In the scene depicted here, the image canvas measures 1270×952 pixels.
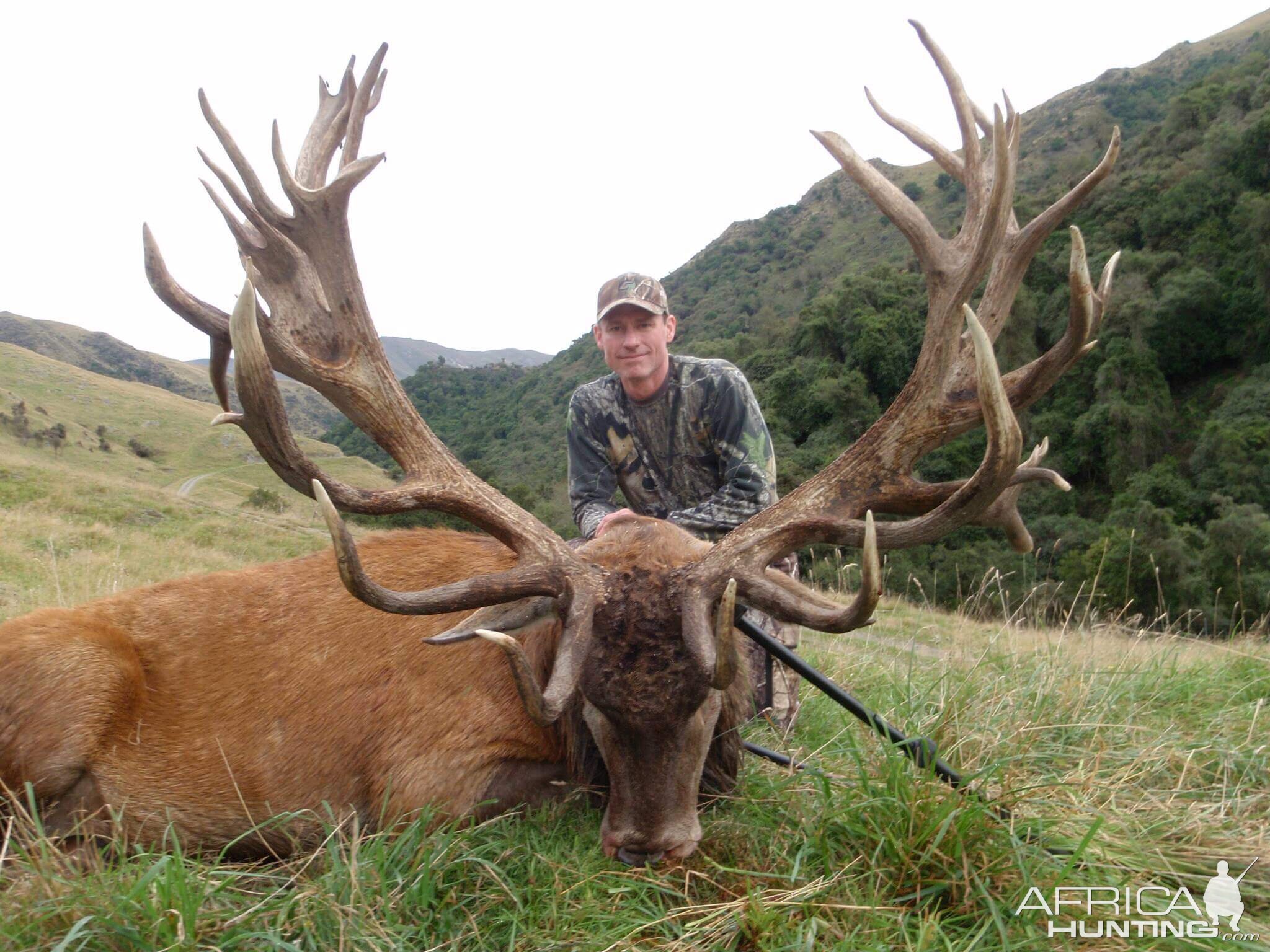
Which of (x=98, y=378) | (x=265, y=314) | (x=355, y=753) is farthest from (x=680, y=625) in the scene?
(x=98, y=378)

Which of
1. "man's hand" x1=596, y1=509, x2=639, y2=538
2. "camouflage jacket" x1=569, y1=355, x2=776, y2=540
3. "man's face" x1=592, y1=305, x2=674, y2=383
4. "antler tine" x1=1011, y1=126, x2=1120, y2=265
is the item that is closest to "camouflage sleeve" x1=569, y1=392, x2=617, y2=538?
"camouflage jacket" x1=569, y1=355, x2=776, y2=540

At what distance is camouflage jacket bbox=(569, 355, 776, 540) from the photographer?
15.8ft

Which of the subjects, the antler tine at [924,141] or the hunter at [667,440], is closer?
the antler tine at [924,141]

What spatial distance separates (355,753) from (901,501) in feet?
7.77

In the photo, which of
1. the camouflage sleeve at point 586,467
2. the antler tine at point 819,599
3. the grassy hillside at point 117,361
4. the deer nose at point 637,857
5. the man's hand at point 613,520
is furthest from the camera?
the grassy hillside at point 117,361

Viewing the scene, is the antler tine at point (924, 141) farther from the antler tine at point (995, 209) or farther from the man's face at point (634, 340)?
the man's face at point (634, 340)

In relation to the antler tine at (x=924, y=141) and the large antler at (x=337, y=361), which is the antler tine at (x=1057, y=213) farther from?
the large antler at (x=337, y=361)

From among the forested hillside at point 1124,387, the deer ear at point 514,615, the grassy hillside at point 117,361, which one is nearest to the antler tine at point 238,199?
the deer ear at point 514,615

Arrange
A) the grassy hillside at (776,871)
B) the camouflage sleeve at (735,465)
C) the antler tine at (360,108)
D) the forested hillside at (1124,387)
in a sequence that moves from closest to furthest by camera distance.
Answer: the grassy hillside at (776,871) < the antler tine at (360,108) < the camouflage sleeve at (735,465) < the forested hillside at (1124,387)

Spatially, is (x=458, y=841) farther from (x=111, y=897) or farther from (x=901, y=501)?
(x=901, y=501)

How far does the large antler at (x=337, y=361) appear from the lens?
3.02 m

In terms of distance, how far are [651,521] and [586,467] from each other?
1.78 metres

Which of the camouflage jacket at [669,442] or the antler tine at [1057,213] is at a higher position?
the antler tine at [1057,213]

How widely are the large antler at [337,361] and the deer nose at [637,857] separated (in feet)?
2.72
